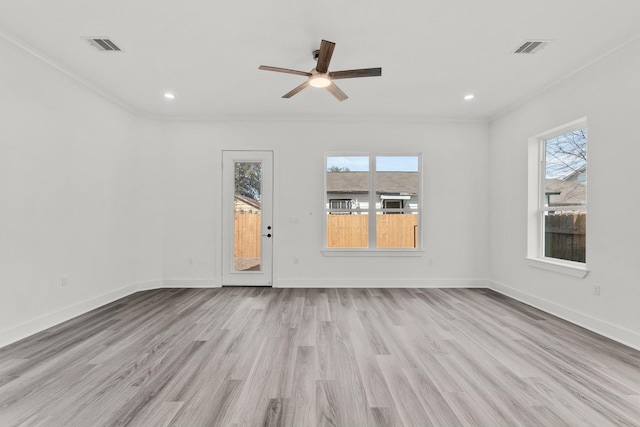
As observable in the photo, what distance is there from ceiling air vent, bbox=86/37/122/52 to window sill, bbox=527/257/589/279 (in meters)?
5.44

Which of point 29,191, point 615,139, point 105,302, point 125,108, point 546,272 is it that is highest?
point 125,108

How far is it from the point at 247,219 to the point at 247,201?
1.00ft

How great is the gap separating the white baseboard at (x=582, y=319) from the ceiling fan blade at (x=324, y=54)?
147 inches

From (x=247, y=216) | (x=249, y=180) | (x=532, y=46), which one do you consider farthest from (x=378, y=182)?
(x=532, y=46)

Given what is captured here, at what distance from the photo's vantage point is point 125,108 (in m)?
4.72

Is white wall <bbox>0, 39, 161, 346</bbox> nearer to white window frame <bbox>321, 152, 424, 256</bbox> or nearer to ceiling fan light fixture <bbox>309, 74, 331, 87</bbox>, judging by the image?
ceiling fan light fixture <bbox>309, 74, 331, 87</bbox>

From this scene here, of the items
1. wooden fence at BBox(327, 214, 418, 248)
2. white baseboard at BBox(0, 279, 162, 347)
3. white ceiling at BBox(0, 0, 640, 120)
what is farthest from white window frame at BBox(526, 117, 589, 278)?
white baseboard at BBox(0, 279, 162, 347)

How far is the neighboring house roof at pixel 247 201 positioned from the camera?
209 inches

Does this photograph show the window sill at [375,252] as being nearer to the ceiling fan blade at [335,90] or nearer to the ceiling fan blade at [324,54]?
the ceiling fan blade at [335,90]

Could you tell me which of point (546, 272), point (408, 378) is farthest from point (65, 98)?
point (546, 272)

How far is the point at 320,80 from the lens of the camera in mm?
3178

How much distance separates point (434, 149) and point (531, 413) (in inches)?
166

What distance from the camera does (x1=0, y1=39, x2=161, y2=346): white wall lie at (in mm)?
2953

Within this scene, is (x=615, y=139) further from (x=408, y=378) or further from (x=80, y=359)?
(x=80, y=359)
